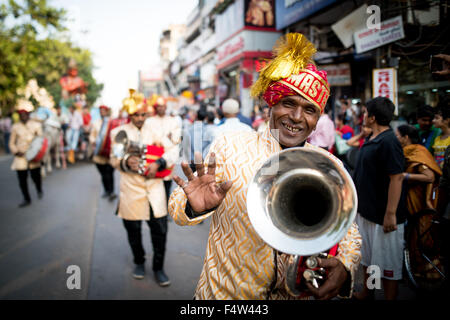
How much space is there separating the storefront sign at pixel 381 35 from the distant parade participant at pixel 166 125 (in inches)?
145

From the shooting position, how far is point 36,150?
6.67 meters

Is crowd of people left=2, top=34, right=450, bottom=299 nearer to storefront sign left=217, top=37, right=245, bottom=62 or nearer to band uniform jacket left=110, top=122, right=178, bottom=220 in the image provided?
band uniform jacket left=110, top=122, right=178, bottom=220

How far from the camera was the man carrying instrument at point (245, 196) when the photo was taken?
1.39m

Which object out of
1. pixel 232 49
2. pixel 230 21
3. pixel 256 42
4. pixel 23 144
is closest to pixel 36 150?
pixel 23 144

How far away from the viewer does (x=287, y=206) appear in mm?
1282

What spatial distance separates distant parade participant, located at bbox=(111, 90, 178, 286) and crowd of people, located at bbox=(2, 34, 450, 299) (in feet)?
0.04

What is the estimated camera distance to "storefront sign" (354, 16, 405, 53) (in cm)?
514

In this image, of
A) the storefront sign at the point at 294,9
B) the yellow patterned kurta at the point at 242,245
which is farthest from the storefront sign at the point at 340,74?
the yellow patterned kurta at the point at 242,245

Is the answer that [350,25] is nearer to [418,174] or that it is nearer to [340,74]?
[340,74]

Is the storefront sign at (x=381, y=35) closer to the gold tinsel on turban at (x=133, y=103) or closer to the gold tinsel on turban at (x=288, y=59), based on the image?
the gold tinsel on turban at (x=133, y=103)

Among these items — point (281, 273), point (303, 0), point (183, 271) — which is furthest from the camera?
point (303, 0)
